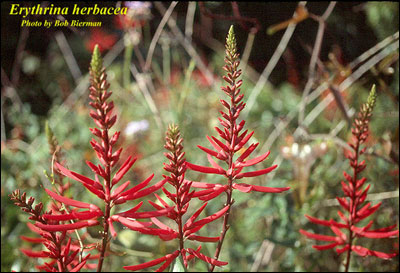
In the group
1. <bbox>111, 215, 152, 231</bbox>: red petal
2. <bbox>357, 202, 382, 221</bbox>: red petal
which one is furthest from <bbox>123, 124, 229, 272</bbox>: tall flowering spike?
<bbox>357, 202, 382, 221</bbox>: red petal

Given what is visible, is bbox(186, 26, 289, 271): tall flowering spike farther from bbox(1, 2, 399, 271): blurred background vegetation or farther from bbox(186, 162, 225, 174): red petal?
bbox(1, 2, 399, 271): blurred background vegetation

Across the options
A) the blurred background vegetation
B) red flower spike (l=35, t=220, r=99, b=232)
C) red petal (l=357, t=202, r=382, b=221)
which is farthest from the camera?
the blurred background vegetation

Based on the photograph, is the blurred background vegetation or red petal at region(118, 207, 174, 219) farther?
the blurred background vegetation

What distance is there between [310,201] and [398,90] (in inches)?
14.6

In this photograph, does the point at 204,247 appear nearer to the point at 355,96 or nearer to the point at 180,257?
the point at 180,257

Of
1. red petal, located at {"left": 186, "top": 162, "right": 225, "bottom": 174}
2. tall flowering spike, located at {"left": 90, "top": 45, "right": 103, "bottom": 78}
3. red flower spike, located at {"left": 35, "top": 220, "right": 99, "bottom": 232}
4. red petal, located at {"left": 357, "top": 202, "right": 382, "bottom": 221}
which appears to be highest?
tall flowering spike, located at {"left": 90, "top": 45, "right": 103, "bottom": 78}

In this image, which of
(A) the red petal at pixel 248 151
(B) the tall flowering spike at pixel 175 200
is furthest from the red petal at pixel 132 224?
(A) the red petal at pixel 248 151

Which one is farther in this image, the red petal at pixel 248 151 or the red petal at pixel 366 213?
the red petal at pixel 366 213

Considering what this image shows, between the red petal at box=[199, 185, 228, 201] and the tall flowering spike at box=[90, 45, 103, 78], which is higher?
the tall flowering spike at box=[90, 45, 103, 78]

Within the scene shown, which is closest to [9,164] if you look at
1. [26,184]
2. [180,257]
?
[26,184]

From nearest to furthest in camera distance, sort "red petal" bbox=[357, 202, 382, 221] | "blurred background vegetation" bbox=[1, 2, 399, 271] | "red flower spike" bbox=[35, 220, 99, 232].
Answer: "red flower spike" bbox=[35, 220, 99, 232] → "red petal" bbox=[357, 202, 382, 221] → "blurred background vegetation" bbox=[1, 2, 399, 271]

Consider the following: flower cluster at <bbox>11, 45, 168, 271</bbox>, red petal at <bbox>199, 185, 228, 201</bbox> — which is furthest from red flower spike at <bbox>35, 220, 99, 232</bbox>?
red petal at <bbox>199, 185, 228, 201</bbox>

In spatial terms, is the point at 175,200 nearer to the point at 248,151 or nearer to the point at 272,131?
the point at 248,151

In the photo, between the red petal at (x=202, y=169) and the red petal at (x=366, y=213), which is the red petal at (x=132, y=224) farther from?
the red petal at (x=366, y=213)
